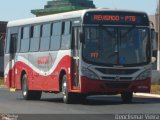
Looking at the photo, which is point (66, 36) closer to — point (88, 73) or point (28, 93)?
point (88, 73)

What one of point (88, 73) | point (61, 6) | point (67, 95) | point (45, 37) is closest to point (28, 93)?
point (45, 37)

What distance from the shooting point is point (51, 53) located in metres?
27.4

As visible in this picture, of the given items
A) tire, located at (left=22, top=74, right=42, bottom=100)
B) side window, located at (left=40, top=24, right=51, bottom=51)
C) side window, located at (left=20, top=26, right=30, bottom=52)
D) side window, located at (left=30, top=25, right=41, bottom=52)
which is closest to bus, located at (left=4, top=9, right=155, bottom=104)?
side window, located at (left=40, top=24, right=51, bottom=51)

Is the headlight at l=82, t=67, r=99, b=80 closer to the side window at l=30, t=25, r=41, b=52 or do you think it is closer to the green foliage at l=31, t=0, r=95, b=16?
the side window at l=30, t=25, r=41, b=52

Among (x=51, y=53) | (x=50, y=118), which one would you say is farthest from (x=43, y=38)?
(x=50, y=118)

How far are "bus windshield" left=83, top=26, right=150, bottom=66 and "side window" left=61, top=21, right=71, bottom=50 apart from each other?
3.96ft

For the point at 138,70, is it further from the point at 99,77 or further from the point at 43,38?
the point at 43,38

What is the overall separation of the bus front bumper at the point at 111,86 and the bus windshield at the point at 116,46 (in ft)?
2.25

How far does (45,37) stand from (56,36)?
1.18m

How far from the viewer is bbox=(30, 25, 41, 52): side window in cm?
2890

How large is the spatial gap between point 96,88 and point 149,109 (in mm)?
2960

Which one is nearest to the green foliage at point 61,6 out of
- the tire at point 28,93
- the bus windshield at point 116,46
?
the tire at point 28,93

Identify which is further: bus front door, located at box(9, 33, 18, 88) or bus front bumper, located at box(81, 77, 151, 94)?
bus front door, located at box(9, 33, 18, 88)

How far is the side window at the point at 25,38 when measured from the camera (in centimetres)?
2998
